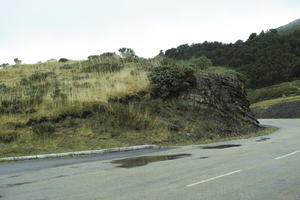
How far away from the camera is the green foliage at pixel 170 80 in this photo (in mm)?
25438

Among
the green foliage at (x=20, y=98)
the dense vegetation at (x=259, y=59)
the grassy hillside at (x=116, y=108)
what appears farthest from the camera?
the dense vegetation at (x=259, y=59)

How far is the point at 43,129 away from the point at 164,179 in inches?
457

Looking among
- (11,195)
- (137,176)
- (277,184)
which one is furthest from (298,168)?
(11,195)

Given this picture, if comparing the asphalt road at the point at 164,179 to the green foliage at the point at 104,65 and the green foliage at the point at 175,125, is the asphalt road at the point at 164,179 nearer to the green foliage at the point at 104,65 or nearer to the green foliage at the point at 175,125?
the green foliage at the point at 175,125

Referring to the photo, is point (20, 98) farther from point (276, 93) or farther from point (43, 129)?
point (276, 93)

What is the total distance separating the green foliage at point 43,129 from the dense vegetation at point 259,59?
76.8 meters

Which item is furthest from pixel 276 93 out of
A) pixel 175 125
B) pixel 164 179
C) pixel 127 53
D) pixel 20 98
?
pixel 164 179

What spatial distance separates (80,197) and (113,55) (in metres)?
29.0

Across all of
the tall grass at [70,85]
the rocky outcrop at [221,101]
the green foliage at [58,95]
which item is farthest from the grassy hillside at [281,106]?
the green foliage at [58,95]

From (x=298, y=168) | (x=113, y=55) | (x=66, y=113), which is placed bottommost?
(x=298, y=168)

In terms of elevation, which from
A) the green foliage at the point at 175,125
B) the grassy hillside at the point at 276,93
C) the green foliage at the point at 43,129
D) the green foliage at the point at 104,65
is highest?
the green foliage at the point at 104,65

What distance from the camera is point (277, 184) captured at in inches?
314

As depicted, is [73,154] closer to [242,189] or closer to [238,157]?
[238,157]

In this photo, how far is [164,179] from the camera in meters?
9.08
